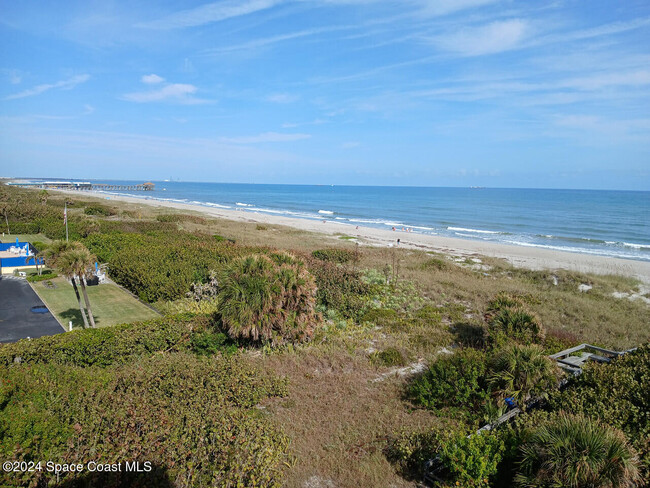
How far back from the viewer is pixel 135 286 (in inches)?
762

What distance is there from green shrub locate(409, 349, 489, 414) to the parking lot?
1283cm

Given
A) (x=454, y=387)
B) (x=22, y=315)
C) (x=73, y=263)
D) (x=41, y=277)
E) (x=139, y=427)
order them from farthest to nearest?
(x=41, y=277) → (x=22, y=315) → (x=73, y=263) → (x=454, y=387) → (x=139, y=427)

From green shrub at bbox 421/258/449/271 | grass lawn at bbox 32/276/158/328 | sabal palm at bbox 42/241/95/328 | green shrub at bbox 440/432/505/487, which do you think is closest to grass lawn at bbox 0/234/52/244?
grass lawn at bbox 32/276/158/328

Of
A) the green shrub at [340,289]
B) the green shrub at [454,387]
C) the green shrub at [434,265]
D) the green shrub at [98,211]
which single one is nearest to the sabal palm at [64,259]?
the green shrub at [340,289]

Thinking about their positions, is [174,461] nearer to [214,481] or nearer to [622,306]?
[214,481]

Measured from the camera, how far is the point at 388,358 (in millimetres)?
12422

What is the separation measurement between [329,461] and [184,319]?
794 centimetres

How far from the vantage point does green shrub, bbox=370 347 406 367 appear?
12297 millimetres

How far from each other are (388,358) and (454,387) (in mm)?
2843

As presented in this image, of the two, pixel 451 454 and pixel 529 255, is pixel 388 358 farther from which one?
pixel 529 255

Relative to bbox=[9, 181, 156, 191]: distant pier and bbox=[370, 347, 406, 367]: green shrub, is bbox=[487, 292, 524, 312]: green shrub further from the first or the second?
bbox=[9, 181, 156, 191]: distant pier

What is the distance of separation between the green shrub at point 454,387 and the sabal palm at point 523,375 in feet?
1.42

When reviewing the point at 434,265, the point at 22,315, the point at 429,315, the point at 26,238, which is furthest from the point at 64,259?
the point at 26,238

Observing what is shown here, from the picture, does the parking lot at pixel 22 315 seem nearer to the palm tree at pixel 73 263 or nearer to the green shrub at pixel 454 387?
the palm tree at pixel 73 263
